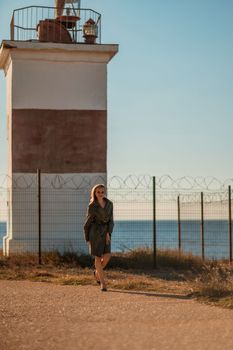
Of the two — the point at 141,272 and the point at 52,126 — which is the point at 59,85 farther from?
the point at 141,272

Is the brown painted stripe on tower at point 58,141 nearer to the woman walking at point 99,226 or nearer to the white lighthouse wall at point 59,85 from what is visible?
the white lighthouse wall at point 59,85

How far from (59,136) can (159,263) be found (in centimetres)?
477

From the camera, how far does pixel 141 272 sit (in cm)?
1977

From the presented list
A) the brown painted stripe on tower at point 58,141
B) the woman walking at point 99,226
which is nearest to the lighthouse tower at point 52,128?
the brown painted stripe on tower at point 58,141

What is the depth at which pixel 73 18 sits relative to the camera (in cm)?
2445

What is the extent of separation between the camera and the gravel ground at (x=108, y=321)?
9297 mm

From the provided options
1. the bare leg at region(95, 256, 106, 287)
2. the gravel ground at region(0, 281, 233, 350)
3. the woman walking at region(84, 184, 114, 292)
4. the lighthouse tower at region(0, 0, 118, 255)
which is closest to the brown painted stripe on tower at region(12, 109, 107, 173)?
the lighthouse tower at region(0, 0, 118, 255)

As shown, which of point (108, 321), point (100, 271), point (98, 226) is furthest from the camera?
point (98, 226)

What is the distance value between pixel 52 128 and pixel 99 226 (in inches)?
344

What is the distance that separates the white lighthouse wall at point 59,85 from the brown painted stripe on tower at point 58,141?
248 millimetres

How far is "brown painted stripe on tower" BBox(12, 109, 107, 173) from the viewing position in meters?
23.0

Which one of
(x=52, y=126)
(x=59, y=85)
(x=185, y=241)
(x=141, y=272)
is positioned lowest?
(x=185, y=241)

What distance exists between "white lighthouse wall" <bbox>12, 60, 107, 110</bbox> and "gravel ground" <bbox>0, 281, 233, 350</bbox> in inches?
390

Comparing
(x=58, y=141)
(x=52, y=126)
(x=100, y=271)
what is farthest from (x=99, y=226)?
(x=52, y=126)
